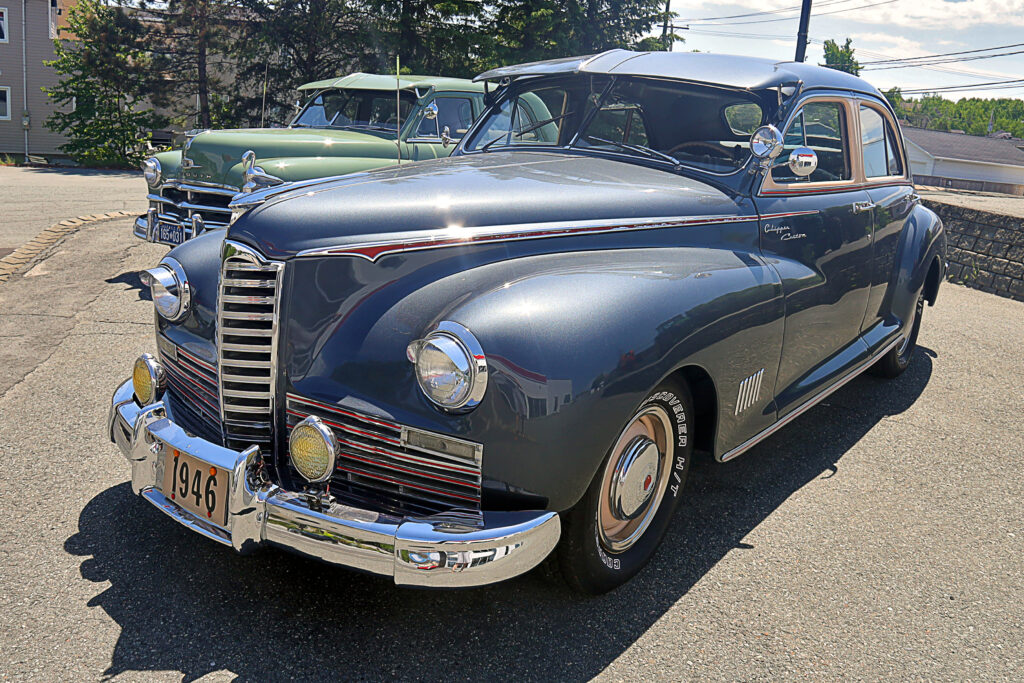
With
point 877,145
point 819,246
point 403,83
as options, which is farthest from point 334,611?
point 403,83

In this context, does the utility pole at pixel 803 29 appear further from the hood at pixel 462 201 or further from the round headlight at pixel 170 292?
the round headlight at pixel 170 292

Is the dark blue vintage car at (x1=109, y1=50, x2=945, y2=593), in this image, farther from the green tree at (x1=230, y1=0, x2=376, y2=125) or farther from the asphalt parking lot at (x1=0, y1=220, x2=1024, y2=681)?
the green tree at (x1=230, y1=0, x2=376, y2=125)

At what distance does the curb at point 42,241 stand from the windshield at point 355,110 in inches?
109

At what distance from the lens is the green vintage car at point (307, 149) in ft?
24.3

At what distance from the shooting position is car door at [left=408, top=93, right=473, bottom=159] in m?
8.07

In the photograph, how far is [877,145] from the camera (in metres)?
4.90

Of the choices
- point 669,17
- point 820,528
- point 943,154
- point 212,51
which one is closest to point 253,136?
point 820,528

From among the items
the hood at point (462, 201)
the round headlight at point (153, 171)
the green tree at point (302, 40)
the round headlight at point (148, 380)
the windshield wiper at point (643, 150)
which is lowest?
the round headlight at point (148, 380)

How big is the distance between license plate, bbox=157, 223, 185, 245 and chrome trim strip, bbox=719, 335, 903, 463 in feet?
17.7

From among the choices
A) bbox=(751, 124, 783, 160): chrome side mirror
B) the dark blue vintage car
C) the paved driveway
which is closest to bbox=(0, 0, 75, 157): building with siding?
the paved driveway

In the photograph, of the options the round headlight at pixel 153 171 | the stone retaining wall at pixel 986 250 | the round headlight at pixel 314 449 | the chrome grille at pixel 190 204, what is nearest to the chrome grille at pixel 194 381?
the round headlight at pixel 314 449

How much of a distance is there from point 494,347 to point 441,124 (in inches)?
244

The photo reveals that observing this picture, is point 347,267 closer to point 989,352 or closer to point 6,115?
point 989,352

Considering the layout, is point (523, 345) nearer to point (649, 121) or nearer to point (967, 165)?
point (649, 121)
